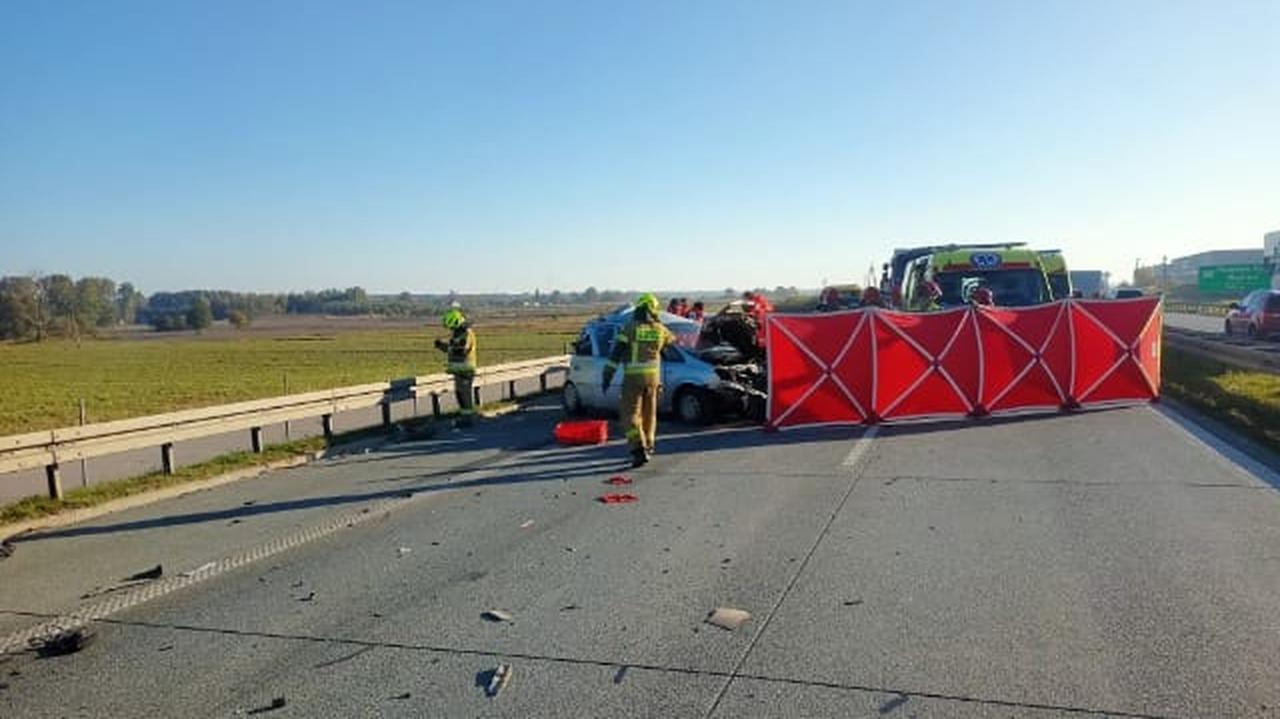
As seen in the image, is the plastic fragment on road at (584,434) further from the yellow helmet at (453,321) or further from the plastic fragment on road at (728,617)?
the plastic fragment on road at (728,617)

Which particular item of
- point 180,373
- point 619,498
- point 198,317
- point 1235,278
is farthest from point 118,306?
point 619,498

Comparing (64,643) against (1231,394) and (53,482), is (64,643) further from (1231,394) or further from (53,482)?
(1231,394)

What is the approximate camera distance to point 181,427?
11.5 metres

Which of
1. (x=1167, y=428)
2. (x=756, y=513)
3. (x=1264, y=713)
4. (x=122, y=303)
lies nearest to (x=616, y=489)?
(x=756, y=513)

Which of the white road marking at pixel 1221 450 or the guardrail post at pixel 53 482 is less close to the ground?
the guardrail post at pixel 53 482

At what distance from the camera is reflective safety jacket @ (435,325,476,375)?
15516 millimetres

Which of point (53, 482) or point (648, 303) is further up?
point (648, 303)

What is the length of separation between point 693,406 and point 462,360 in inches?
146

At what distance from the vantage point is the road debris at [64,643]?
5.25 meters

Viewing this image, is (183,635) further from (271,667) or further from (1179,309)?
(1179,309)

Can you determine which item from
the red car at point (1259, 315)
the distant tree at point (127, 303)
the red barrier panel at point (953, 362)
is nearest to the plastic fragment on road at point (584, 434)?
the red barrier panel at point (953, 362)

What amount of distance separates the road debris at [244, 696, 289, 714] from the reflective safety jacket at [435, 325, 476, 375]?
11.2 metres

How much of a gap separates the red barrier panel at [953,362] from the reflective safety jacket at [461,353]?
473cm

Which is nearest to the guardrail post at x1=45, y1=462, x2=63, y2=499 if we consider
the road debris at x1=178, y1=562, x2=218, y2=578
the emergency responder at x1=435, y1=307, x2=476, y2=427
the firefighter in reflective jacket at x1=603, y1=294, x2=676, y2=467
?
the road debris at x1=178, y1=562, x2=218, y2=578
